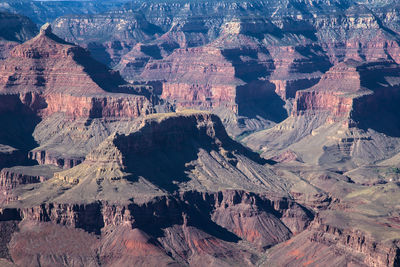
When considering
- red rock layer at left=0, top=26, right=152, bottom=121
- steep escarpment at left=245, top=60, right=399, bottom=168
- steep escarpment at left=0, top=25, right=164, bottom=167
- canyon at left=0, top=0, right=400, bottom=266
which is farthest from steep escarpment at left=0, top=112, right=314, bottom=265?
steep escarpment at left=245, top=60, right=399, bottom=168

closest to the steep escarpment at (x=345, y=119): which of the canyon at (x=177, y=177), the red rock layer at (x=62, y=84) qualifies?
the canyon at (x=177, y=177)

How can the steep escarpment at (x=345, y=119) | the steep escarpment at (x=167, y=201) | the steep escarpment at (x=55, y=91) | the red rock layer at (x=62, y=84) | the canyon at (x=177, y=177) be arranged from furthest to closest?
the steep escarpment at (x=345, y=119) → the red rock layer at (x=62, y=84) → the steep escarpment at (x=55, y=91) → the steep escarpment at (x=167, y=201) → the canyon at (x=177, y=177)

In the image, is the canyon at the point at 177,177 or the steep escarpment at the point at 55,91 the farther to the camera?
the steep escarpment at the point at 55,91

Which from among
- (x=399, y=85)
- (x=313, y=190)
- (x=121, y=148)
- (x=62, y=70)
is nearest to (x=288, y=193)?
(x=313, y=190)

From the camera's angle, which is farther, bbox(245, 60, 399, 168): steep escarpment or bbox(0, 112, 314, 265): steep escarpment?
bbox(245, 60, 399, 168): steep escarpment

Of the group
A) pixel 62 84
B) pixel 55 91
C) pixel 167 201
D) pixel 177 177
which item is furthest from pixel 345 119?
pixel 167 201

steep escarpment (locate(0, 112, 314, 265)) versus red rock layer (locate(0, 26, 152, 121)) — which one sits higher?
red rock layer (locate(0, 26, 152, 121))

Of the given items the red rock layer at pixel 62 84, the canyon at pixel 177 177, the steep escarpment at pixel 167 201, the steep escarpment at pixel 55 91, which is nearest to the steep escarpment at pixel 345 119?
the canyon at pixel 177 177

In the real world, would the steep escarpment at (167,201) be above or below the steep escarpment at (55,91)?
below

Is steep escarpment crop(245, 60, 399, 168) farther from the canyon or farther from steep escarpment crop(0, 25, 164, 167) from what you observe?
steep escarpment crop(0, 25, 164, 167)

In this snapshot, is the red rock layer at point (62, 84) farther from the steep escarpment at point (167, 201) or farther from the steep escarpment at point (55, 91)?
the steep escarpment at point (167, 201)

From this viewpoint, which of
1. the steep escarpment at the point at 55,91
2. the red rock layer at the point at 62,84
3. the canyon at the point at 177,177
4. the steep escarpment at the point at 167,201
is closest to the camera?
the canyon at the point at 177,177

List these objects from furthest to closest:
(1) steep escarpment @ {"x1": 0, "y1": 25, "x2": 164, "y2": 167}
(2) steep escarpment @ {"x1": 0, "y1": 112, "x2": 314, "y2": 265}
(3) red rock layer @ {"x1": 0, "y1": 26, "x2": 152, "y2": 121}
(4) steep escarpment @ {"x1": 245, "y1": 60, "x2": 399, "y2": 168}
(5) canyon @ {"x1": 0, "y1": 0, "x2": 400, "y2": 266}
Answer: (4) steep escarpment @ {"x1": 245, "y1": 60, "x2": 399, "y2": 168}
(3) red rock layer @ {"x1": 0, "y1": 26, "x2": 152, "y2": 121}
(1) steep escarpment @ {"x1": 0, "y1": 25, "x2": 164, "y2": 167}
(2) steep escarpment @ {"x1": 0, "y1": 112, "x2": 314, "y2": 265}
(5) canyon @ {"x1": 0, "y1": 0, "x2": 400, "y2": 266}
